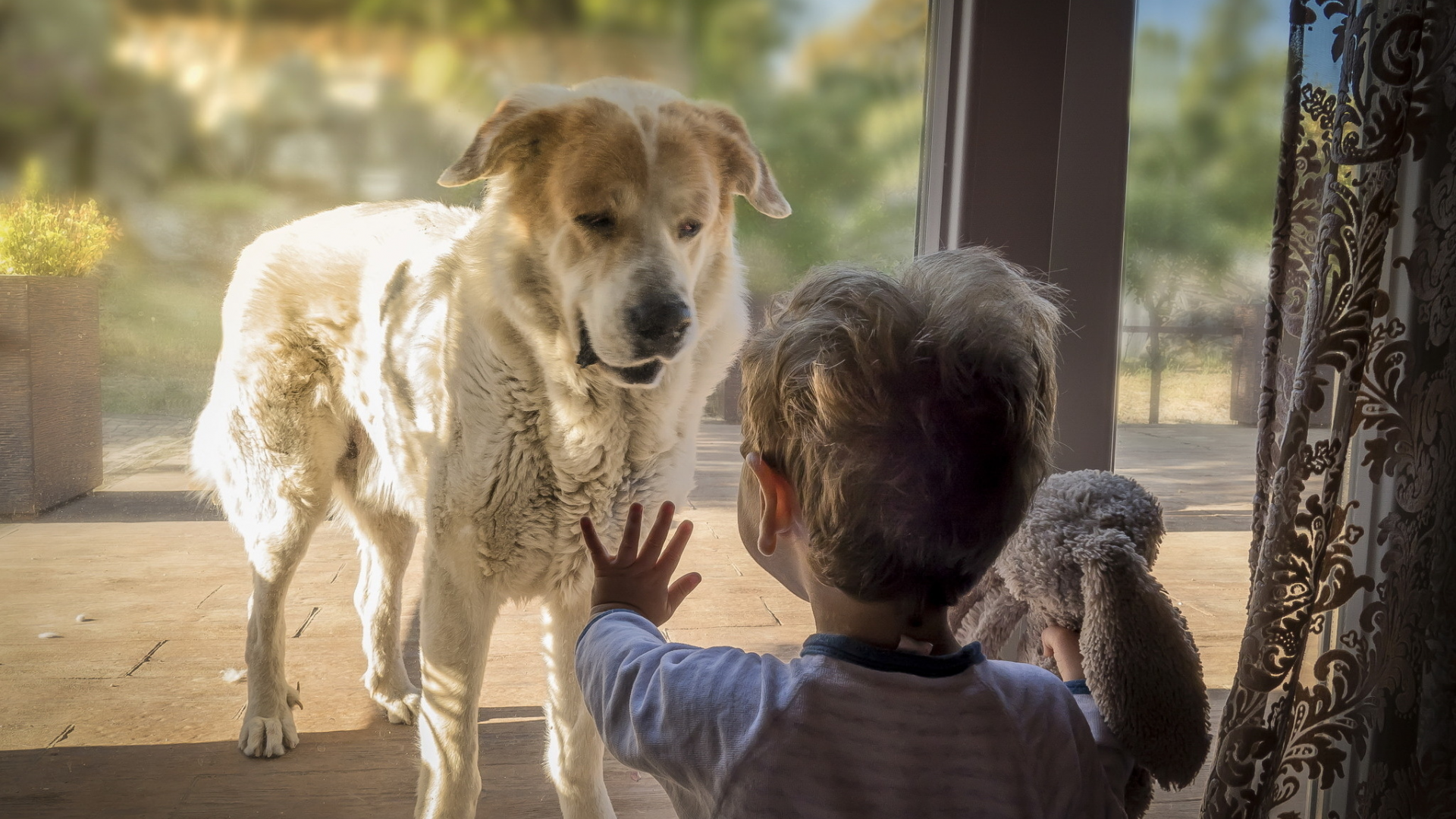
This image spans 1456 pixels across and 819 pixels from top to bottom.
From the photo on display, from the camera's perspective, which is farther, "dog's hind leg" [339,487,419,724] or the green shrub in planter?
"dog's hind leg" [339,487,419,724]

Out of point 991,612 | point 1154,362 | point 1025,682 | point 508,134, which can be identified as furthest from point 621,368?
point 1154,362

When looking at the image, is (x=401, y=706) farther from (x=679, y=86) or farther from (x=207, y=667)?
(x=679, y=86)

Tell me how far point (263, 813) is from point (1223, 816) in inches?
54.6

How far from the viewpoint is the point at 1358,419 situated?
977 millimetres

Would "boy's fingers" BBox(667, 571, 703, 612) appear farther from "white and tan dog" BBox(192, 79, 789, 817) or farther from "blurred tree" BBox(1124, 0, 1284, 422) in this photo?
"blurred tree" BBox(1124, 0, 1284, 422)

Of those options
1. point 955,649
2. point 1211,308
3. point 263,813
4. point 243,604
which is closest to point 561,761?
point 263,813

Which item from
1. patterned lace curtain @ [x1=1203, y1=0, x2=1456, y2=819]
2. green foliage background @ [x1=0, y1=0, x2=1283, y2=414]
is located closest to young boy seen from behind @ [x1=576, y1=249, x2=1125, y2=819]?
patterned lace curtain @ [x1=1203, y1=0, x2=1456, y2=819]

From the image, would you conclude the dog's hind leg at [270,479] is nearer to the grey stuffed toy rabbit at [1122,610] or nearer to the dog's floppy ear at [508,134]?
the dog's floppy ear at [508,134]

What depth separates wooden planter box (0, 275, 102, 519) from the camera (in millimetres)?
1405

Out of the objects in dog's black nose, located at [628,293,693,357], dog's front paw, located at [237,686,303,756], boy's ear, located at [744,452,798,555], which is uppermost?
dog's black nose, located at [628,293,693,357]

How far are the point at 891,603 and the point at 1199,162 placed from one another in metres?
1.05

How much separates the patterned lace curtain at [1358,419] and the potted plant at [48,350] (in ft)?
5.35

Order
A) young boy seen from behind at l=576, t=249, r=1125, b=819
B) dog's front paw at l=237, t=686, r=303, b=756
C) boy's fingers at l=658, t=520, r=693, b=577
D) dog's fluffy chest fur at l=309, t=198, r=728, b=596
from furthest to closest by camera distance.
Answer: dog's front paw at l=237, t=686, r=303, b=756, dog's fluffy chest fur at l=309, t=198, r=728, b=596, boy's fingers at l=658, t=520, r=693, b=577, young boy seen from behind at l=576, t=249, r=1125, b=819

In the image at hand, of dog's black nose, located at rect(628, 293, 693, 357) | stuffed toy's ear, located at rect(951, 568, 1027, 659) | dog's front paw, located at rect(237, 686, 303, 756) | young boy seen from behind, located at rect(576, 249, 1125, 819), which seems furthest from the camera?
dog's front paw, located at rect(237, 686, 303, 756)
